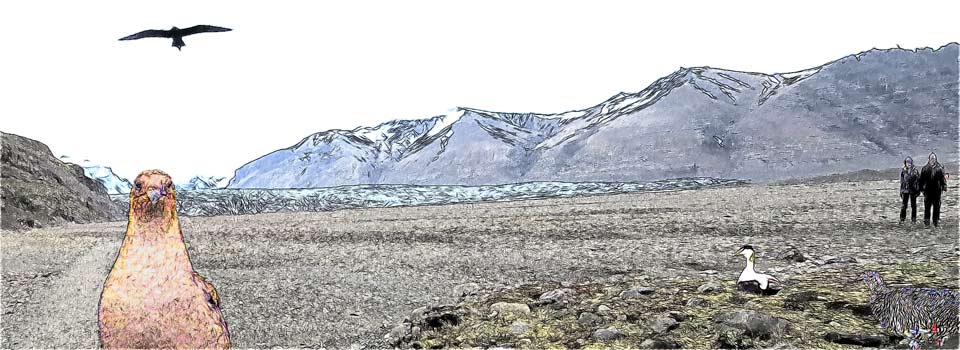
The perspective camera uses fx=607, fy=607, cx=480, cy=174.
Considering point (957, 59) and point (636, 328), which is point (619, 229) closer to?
point (636, 328)

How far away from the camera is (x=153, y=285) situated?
8.77 feet

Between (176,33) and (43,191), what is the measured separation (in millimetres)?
32100

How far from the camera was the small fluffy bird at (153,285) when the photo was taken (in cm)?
262

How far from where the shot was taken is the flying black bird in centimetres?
400

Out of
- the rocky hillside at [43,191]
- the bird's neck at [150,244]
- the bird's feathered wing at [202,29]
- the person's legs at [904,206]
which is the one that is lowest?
the rocky hillside at [43,191]

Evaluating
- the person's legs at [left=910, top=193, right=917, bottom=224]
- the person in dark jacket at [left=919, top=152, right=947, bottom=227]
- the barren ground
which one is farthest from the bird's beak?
the person's legs at [left=910, top=193, right=917, bottom=224]

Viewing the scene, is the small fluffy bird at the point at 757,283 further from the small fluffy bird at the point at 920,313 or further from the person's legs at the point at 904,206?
the person's legs at the point at 904,206

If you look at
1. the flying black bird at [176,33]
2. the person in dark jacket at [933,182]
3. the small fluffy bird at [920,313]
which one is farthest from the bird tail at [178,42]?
the person in dark jacket at [933,182]

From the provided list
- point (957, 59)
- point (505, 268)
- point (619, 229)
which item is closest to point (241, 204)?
point (619, 229)

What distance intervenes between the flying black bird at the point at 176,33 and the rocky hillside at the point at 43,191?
2460 cm

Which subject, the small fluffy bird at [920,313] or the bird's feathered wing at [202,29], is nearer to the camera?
the bird's feathered wing at [202,29]

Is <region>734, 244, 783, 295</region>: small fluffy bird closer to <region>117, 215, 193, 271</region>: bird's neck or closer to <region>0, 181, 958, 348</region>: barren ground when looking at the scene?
<region>0, 181, 958, 348</region>: barren ground

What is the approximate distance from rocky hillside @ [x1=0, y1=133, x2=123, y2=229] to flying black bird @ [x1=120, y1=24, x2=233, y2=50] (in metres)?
24.6

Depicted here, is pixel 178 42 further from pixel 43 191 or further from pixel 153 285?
pixel 43 191
